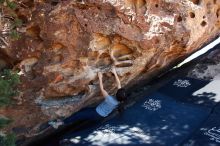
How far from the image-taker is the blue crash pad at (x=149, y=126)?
6.39 meters

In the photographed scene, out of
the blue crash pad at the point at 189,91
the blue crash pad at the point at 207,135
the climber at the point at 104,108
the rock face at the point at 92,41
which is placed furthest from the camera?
the blue crash pad at the point at 189,91

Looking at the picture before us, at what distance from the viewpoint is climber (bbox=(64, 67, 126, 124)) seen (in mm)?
6988

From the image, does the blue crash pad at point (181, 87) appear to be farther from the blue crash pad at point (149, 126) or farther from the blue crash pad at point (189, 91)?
the blue crash pad at point (149, 126)

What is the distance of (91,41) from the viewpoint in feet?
21.6

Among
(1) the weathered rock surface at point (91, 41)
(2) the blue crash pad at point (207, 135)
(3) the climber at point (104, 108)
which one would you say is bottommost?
(2) the blue crash pad at point (207, 135)

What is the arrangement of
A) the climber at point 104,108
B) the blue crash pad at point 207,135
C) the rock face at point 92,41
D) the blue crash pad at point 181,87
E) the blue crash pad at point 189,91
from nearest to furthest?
the blue crash pad at point 207,135
the rock face at point 92,41
the climber at point 104,108
the blue crash pad at point 189,91
the blue crash pad at point 181,87

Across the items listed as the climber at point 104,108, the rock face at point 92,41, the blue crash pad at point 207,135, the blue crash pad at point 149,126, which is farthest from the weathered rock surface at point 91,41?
the blue crash pad at point 207,135

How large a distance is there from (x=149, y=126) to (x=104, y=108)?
853mm

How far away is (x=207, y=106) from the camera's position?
6.95 metres

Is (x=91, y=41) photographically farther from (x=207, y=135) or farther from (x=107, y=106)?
(x=207, y=135)

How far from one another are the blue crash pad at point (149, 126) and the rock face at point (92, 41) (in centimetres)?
54

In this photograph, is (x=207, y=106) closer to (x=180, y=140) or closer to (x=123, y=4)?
(x=180, y=140)

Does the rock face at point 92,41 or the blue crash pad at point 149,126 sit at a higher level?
the rock face at point 92,41

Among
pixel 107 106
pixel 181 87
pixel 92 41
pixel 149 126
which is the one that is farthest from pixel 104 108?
pixel 181 87
